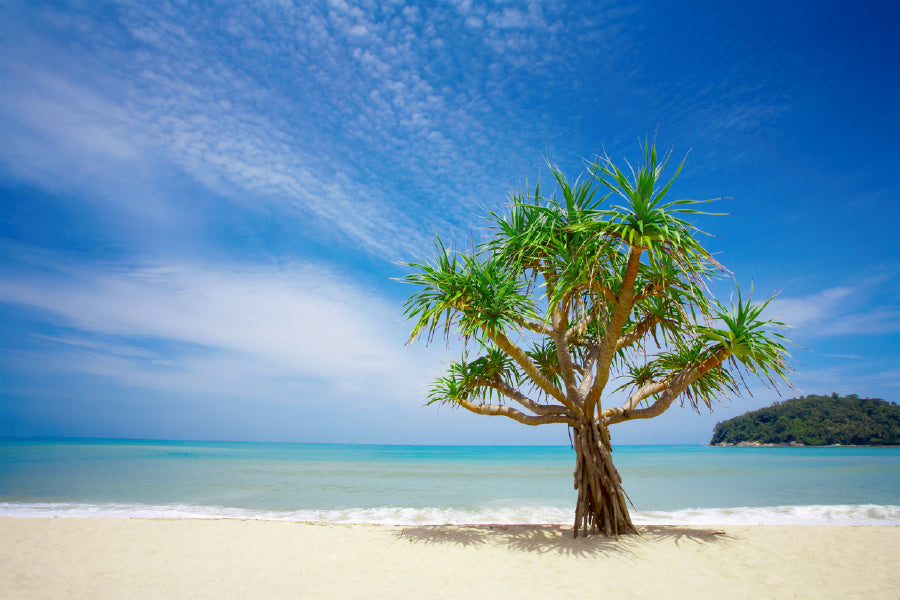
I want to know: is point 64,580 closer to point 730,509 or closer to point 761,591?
point 761,591

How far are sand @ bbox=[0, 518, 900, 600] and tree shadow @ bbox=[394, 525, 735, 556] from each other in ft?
0.08

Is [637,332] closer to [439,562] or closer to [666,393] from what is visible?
[666,393]

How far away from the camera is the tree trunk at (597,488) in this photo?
18.9 ft

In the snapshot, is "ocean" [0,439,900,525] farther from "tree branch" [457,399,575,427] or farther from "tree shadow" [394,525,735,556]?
"tree branch" [457,399,575,427]

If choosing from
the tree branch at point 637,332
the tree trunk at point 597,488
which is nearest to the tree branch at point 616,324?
the tree trunk at point 597,488

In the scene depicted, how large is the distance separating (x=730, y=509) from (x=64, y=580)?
37.5 feet

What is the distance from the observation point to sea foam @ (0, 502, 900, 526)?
26.9ft

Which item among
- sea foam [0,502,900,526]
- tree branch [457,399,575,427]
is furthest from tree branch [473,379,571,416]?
sea foam [0,502,900,526]

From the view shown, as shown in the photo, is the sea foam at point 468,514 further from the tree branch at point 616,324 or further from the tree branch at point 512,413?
the tree branch at point 616,324

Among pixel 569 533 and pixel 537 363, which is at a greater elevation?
pixel 537 363

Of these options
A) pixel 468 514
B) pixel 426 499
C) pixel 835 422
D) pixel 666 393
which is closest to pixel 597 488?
pixel 666 393

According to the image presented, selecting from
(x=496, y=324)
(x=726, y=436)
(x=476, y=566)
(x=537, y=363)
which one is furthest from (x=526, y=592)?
(x=726, y=436)

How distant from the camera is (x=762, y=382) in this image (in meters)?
5.46

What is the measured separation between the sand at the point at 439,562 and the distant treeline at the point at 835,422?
5114 centimetres
